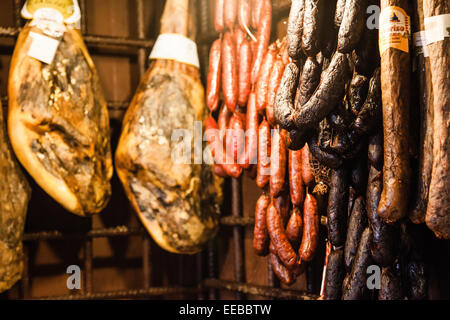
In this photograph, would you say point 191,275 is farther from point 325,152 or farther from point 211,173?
point 325,152

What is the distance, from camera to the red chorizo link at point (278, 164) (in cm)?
294

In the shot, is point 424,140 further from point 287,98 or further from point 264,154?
point 264,154

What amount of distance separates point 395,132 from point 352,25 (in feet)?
1.56

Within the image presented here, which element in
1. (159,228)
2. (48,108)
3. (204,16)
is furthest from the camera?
(204,16)

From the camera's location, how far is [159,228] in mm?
3506

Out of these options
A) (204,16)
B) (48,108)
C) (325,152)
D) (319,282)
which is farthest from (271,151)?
(204,16)

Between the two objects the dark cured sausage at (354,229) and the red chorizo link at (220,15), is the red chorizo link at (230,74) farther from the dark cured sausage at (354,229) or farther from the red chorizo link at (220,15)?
the dark cured sausage at (354,229)

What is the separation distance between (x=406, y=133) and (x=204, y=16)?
2475 millimetres

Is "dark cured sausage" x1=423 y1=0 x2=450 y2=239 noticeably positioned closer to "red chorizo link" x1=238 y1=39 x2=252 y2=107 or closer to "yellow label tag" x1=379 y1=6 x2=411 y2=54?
"yellow label tag" x1=379 y1=6 x2=411 y2=54

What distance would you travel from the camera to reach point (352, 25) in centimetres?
218

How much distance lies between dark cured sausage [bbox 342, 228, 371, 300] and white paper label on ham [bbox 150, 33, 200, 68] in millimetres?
1943

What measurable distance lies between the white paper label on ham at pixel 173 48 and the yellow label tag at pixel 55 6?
59 cm

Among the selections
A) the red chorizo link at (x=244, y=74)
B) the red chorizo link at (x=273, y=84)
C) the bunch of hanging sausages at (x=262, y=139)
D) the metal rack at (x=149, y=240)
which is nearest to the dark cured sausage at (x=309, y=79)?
the bunch of hanging sausages at (x=262, y=139)

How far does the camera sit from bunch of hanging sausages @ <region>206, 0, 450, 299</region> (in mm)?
2014
